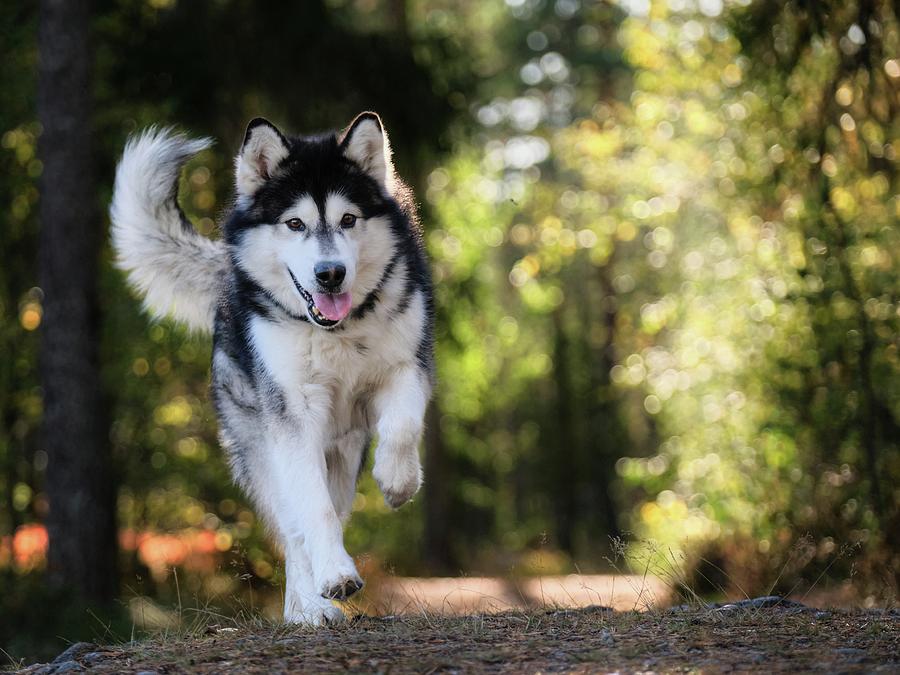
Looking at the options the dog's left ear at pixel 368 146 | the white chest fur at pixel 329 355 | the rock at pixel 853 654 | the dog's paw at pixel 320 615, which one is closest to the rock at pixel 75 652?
the dog's paw at pixel 320 615

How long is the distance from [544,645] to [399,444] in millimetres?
1287

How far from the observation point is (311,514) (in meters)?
5.13

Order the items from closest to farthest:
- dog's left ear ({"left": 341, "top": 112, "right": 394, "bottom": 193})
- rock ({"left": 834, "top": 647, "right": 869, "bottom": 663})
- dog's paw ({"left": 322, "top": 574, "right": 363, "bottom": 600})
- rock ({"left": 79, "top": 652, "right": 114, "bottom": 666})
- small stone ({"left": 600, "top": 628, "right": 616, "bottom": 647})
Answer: rock ({"left": 834, "top": 647, "right": 869, "bottom": 663})
small stone ({"left": 600, "top": 628, "right": 616, "bottom": 647})
rock ({"left": 79, "top": 652, "right": 114, "bottom": 666})
dog's paw ({"left": 322, "top": 574, "right": 363, "bottom": 600})
dog's left ear ({"left": 341, "top": 112, "right": 394, "bottom": 193})

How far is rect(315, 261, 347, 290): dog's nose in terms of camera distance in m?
5.12

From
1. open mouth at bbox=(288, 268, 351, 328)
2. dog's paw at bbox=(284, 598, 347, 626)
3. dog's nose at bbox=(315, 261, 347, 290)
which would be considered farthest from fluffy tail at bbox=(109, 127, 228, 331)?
dog's paw at bbox=(284, 598, 347, 626)

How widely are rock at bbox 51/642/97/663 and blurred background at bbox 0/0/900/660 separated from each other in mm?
1721

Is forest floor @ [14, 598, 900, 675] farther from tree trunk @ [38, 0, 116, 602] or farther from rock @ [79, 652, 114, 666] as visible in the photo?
tree trunk @ [38, 0, 116, 602]

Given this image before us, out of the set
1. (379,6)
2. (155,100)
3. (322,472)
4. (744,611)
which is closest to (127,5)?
(155,100)

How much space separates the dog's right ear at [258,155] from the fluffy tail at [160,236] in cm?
109

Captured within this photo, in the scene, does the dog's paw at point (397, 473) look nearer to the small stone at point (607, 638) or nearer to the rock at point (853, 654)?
the small stone at point (607, 638)

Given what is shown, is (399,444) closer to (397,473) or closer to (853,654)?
(397,473)

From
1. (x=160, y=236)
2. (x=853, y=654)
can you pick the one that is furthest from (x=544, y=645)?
(x=160, y=236)

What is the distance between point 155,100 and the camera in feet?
42.0

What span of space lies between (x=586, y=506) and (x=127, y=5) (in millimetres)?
32633
